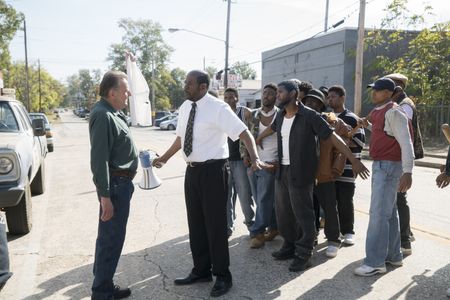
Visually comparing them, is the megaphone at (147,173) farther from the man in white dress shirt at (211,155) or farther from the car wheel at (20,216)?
the car wheel at (20,216)

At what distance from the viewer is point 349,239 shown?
16.8 ft

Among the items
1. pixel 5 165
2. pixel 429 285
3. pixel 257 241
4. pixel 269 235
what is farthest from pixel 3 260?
pixel 429 285

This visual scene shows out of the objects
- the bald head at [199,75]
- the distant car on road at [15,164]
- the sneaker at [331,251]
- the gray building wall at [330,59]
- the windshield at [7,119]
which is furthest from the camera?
the gray building wall at [330,59]

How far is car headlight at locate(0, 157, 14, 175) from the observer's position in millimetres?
5000

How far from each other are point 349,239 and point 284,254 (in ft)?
3.19

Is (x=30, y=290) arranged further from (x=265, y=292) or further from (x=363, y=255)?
(x=363, y=255)

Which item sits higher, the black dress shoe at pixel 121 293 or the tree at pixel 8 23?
the tree at pixel 8 23

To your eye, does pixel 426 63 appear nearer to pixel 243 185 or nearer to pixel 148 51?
pixel 243 185

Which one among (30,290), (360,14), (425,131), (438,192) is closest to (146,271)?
(30,290)

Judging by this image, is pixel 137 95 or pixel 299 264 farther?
pixel 137 95

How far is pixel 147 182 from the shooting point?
443 centimetres

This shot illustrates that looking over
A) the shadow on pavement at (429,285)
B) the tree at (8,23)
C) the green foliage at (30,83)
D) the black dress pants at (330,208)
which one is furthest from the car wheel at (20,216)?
the green foliage at (30,83)

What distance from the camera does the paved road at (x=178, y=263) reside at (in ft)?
12.6

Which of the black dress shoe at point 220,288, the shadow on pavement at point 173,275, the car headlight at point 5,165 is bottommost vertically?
the shadow on pavement at point 173,275
